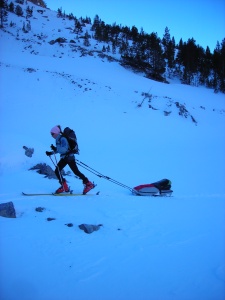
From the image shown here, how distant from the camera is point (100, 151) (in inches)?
639

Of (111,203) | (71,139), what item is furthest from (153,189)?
(71,139)

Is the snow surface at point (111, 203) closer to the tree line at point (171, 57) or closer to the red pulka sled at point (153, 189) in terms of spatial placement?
the red pulka sled at point (153, 189)

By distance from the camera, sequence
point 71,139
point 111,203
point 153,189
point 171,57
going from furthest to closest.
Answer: point 171,57
point 153,189
point 71,139
point 111,203

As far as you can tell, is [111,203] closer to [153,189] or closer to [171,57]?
[153,189]

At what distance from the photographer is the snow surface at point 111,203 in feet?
9.79

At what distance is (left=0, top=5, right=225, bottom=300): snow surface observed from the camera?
117 inches

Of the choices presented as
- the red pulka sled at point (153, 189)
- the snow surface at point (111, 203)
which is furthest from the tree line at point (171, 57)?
the red pulka sled at point (153, 189)

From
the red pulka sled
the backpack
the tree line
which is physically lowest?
the red pulka sled

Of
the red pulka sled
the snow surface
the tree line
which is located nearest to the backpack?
the snow surface

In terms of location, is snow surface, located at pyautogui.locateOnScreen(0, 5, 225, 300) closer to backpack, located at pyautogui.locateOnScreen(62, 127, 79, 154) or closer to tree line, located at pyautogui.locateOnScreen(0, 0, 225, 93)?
backpack, located at pyautogui.locateOnScreen(62, 127, 79, 154)

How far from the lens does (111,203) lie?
20.7 ft

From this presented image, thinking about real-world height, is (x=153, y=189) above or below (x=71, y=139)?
below

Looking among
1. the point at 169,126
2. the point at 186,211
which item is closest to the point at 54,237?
the point at 186,211

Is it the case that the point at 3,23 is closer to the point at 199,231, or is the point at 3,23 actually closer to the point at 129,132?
the point at 129,132
